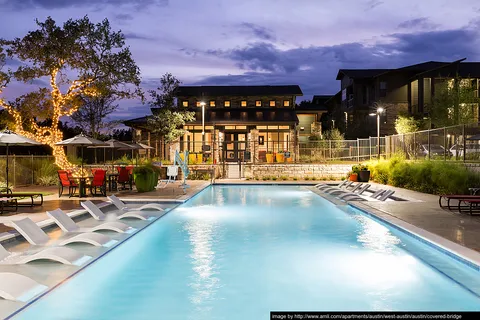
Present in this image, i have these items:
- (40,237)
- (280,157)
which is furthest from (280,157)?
(40,237)

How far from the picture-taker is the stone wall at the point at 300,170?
28.5 meters

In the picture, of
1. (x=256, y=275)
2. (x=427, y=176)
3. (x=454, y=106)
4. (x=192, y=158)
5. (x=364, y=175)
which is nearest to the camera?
(x=256, y=275)

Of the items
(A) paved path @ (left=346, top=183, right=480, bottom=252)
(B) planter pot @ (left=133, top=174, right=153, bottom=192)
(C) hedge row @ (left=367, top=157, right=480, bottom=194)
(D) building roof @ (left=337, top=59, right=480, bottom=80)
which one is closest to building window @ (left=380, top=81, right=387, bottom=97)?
(D) building roof @ (left=337, top=59, right=480, bottom=80)

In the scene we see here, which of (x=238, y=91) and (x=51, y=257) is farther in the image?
(x=238, y=91)

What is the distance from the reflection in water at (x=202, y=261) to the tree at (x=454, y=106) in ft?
82.8

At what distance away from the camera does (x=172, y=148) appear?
103ft

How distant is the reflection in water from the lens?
6484 mm

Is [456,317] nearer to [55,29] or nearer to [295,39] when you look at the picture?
[55,29]

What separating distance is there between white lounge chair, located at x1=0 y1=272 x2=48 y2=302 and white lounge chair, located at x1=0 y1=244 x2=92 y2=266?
1.18 meters

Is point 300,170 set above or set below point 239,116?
below

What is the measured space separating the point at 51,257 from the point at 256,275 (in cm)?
318

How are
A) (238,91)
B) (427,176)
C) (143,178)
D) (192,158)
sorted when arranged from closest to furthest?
(427,176) < (143,178) < (192,158) < (238,91)

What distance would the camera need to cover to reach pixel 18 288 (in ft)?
18.5

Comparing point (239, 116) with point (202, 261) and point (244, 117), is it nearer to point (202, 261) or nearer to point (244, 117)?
point (244, 117)
